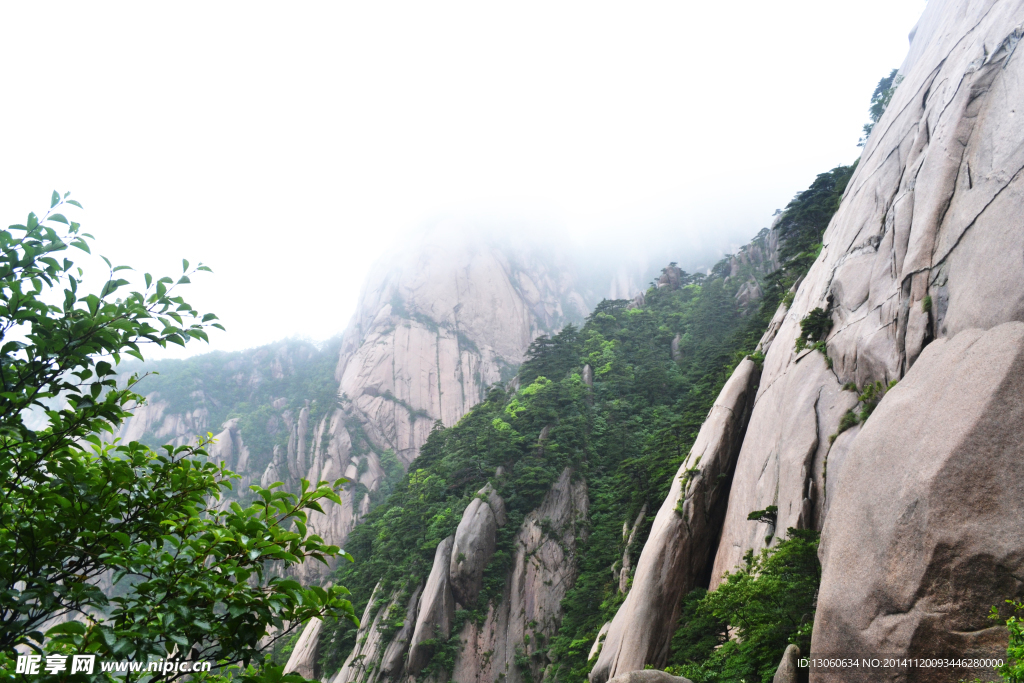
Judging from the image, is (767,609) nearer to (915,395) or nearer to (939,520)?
(939,520)

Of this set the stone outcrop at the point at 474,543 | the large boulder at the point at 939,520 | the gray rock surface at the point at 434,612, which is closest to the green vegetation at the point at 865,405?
the large boulder at the point at 939,520

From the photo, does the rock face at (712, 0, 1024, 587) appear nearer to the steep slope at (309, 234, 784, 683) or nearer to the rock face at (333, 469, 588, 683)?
the steep slope at (309, 234, 784, 683)

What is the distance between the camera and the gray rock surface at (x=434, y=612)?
1972 cm

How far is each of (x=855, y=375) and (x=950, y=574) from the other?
5921 millimetres

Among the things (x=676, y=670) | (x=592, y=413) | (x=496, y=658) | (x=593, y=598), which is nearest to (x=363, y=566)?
(x=496, y=658)

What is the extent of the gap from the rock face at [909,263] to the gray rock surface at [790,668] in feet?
8.59

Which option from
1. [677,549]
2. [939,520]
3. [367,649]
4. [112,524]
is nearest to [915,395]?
[939,520]

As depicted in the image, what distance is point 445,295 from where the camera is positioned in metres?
62.8

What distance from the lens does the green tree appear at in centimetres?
233

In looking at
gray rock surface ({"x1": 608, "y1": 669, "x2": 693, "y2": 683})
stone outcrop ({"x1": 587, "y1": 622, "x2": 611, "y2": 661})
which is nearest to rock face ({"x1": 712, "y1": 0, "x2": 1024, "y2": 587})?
gray rock surface ({"x1": 608, "y1": 669, "x2": 693, "y2": 683})

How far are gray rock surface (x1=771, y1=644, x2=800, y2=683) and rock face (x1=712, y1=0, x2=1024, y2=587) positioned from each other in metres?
2.62

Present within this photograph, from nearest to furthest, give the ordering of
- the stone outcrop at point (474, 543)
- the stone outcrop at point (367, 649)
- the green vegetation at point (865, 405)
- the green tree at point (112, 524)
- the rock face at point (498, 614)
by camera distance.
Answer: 1. the green tree at point (112, 524)
2. the green vegetation at point (865, 405)
3. the rock face at point (498, 614)
4. the stone outcrop at point (367, 649)
5. the stone outcrop at point (474, 543)

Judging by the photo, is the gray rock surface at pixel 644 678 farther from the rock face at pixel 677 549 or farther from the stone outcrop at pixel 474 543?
the stone outcrop at pixel 474 543

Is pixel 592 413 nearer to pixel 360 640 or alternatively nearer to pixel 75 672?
pixel 360 640
